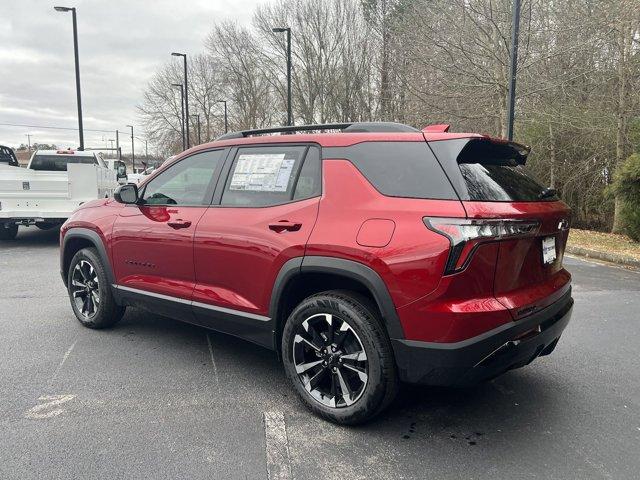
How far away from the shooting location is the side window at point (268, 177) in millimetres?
3232

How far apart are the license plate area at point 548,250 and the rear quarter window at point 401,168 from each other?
0.74 metres

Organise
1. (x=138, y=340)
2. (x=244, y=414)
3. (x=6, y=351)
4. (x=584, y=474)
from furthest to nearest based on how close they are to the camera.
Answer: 1. (x=138, y=340)
2. (x=6, y=351)
3. (x=244, y=414)
4. (x=584, y=474)

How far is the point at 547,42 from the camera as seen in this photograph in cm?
1348

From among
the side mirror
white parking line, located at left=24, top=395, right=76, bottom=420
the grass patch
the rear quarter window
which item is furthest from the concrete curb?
white parking line, located at left=24, top=395, right=76, bottom=420

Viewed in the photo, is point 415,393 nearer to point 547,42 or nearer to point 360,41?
point 547,42

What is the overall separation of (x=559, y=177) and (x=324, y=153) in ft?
47.9

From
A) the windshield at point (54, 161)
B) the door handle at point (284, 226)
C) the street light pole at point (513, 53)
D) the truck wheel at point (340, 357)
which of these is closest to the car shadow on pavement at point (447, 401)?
the truck wheel at point (340, 357)

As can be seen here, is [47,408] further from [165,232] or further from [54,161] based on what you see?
[54,161]

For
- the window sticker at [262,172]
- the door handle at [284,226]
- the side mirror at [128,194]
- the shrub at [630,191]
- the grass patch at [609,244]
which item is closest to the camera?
the door handle at [284,226]

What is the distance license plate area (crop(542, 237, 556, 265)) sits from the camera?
2967 mm

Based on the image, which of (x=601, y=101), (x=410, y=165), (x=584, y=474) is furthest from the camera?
(x=601, y=101)

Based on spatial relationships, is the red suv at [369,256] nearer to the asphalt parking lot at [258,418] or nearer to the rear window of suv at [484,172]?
the rear window of suv at [484,172]

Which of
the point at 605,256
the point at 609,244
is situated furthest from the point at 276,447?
the point at 609,244

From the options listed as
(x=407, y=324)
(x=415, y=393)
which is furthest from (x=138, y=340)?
(x=407, y=324)
